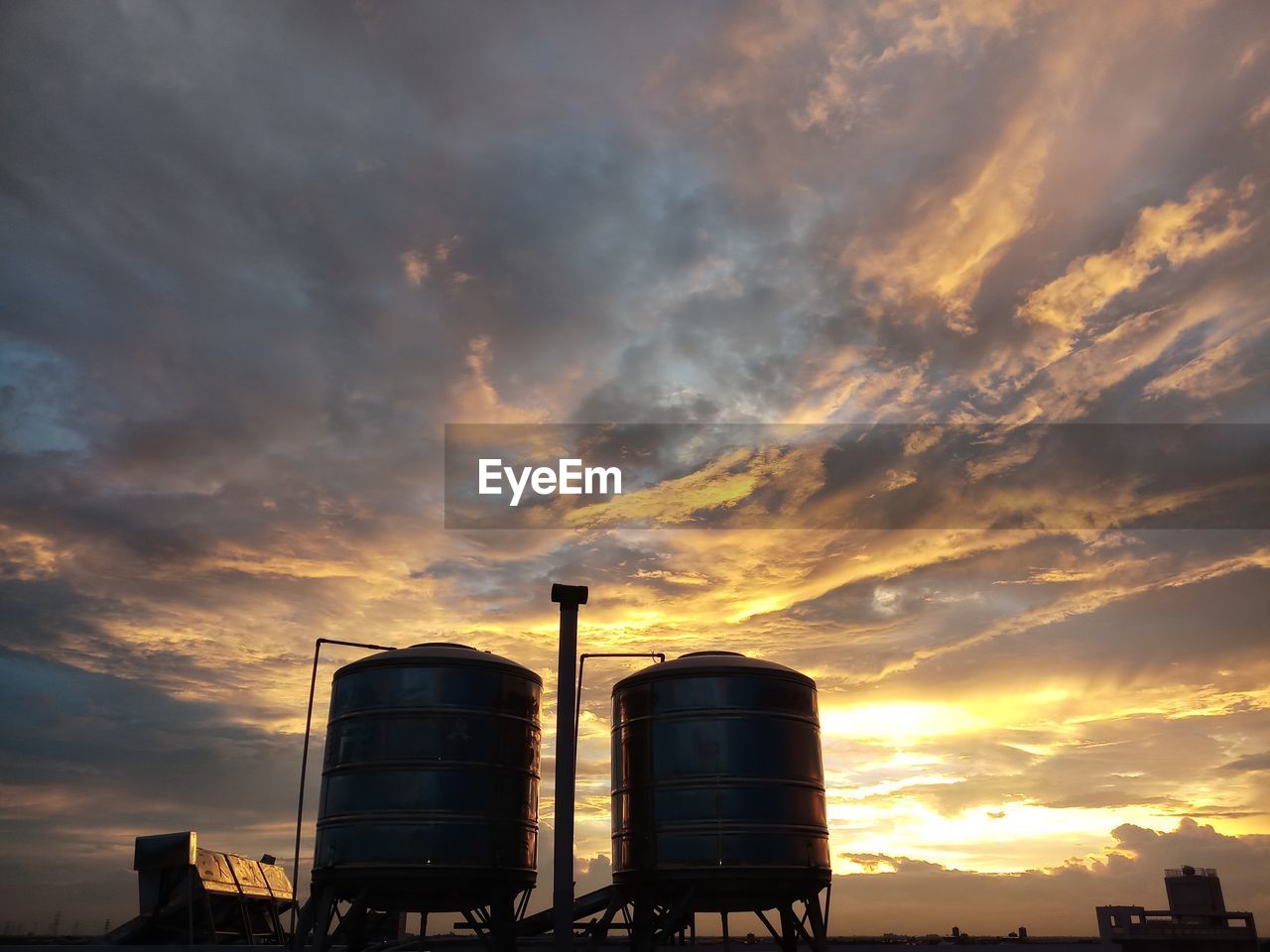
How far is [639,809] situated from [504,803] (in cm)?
308

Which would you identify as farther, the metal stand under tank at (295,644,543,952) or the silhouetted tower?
the silhouetted tower

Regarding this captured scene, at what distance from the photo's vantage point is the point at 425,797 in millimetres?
20141

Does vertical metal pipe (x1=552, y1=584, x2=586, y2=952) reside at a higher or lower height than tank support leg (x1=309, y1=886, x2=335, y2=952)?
higher

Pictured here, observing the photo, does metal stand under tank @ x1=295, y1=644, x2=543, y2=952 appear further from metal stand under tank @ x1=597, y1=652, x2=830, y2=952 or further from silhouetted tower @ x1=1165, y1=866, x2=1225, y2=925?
silhouetted tower @ x1=1165, y1=866, x2=1225, y2=925

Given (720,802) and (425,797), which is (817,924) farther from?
(425,797)

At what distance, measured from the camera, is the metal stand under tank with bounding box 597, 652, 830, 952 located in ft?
65.6

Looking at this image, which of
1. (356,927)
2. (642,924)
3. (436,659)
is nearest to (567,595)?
(436,659)

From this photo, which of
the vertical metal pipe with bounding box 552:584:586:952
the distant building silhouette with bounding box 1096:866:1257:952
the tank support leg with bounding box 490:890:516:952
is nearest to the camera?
the vertical metal pipe with bounding box 552:584:586:952

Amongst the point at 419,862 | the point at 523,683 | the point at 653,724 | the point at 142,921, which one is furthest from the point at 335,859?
the point at 142,921

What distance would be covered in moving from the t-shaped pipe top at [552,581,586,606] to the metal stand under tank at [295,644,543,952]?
81.2 inches

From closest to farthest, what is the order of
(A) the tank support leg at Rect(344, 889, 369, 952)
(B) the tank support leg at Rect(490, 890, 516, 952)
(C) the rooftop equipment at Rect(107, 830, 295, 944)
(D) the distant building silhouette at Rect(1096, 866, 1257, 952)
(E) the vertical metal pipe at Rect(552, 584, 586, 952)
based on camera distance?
(E) the vertical metal pipe at Rect(552, 584, 586, 952), (A) the tank support leg at Rect(344, 889, 369, 952), (B) the tank support leg at Rect(490, 890, 516, 952), (C) the rooftop equipment at Rect(107, 830, 295, 944), (D) the distant building silhouette at Rect(1096, 866, 1257, 952)

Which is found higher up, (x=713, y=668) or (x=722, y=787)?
(x=713, y=668)

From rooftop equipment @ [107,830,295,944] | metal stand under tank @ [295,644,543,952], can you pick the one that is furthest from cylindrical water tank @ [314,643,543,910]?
rooftop equipment @ [107,830,295,944]

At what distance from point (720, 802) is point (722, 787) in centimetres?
31
